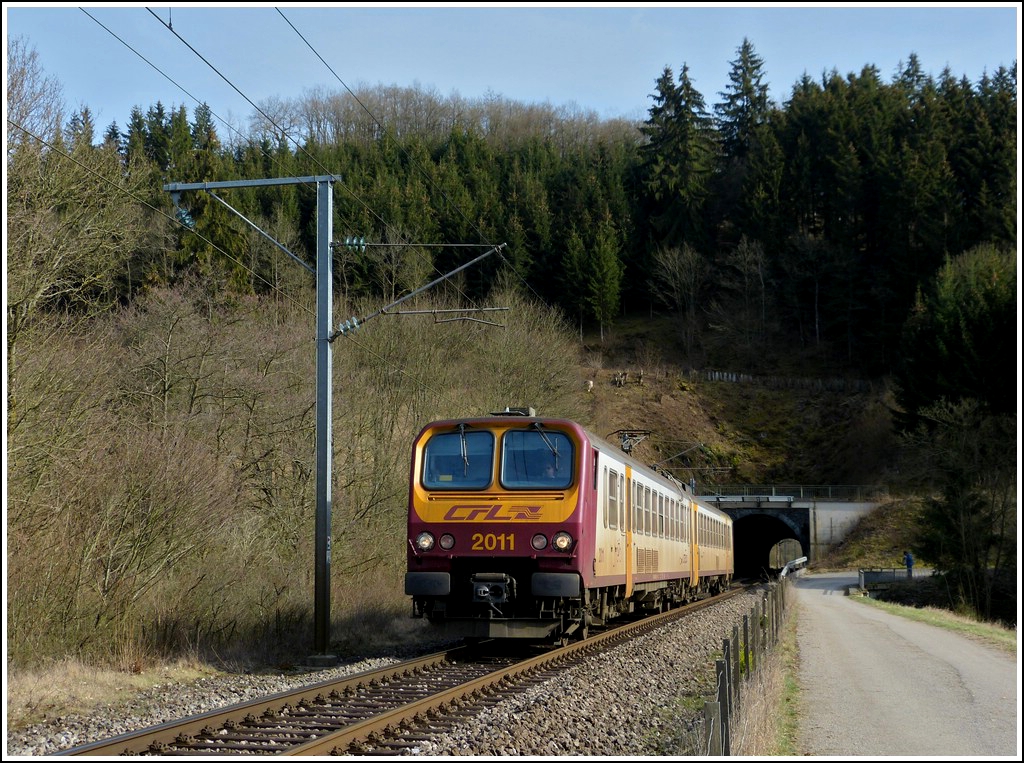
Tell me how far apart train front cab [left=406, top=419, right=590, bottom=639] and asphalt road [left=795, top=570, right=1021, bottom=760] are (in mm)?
3235

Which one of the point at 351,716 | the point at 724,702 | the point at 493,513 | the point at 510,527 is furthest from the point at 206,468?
the point at 724,702

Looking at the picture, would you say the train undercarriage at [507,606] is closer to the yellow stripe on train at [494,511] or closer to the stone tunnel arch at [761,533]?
the yellow stripe on train at [494,511]

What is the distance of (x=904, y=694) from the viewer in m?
11.5

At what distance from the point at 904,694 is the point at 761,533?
6226 centimetres

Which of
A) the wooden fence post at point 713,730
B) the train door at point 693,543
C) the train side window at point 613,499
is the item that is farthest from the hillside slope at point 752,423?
the wooden fence post at point 713,730

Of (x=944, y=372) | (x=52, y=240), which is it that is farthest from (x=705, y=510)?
(x=944, y=372)

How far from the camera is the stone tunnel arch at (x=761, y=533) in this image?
2285 inches

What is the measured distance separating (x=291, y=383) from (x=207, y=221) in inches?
843

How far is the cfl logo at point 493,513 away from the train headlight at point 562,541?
13.8 inches

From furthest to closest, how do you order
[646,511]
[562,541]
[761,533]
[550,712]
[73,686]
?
[761,533] < [646,511] < [562,541] < [73,686] < [550,712]

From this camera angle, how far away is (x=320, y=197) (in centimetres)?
1360

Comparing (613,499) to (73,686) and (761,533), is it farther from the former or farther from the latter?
(761,533)

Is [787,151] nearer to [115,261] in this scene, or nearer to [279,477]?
[279,477]

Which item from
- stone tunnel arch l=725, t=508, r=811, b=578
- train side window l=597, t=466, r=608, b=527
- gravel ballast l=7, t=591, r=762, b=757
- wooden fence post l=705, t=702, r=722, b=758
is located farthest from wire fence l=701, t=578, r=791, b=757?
stone tunnel arch l=725, t=508, r=811, b=578
